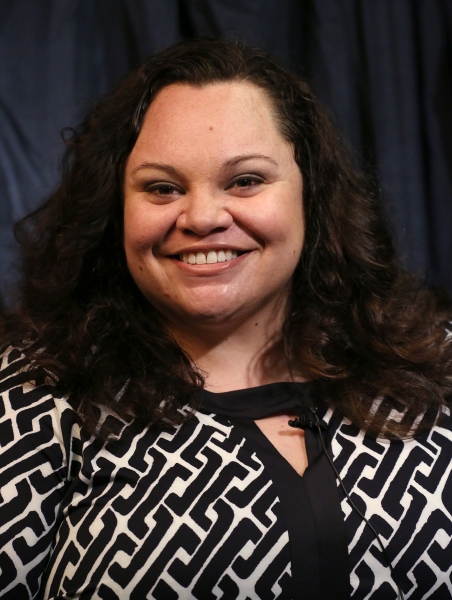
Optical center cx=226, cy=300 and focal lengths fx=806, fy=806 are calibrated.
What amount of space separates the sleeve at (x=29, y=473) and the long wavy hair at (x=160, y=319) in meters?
0.04

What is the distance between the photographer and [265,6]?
66.8 inches

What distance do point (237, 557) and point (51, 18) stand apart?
114 cm

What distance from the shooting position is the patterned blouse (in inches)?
45.0

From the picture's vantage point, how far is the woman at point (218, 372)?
1.16 m

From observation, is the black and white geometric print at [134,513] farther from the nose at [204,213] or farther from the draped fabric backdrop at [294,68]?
the draped fabric backdrop at [294,68]

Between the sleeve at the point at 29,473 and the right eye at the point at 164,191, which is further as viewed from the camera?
the right eye at the point at 164,191

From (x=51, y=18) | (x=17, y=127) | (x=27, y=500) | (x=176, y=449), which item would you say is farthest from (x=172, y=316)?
(x=51, y=18)

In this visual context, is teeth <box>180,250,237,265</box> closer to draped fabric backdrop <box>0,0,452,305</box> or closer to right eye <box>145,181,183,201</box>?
right eye <box>145,181,183,201</box>

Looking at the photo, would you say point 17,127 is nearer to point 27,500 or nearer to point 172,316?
point 172,316

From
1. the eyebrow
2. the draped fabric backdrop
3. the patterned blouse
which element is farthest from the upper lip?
the draped fabric backdrop

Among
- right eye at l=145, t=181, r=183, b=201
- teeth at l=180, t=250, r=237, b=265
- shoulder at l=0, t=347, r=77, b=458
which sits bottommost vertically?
shoulder at l=0, t=347, r=77, b=458

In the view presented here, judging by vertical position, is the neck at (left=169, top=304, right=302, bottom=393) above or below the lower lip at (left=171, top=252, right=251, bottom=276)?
below

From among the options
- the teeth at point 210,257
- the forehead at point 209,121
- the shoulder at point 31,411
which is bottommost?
the shoulder at point 31,411

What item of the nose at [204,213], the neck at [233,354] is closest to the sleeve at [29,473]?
the neck at [233,354]
